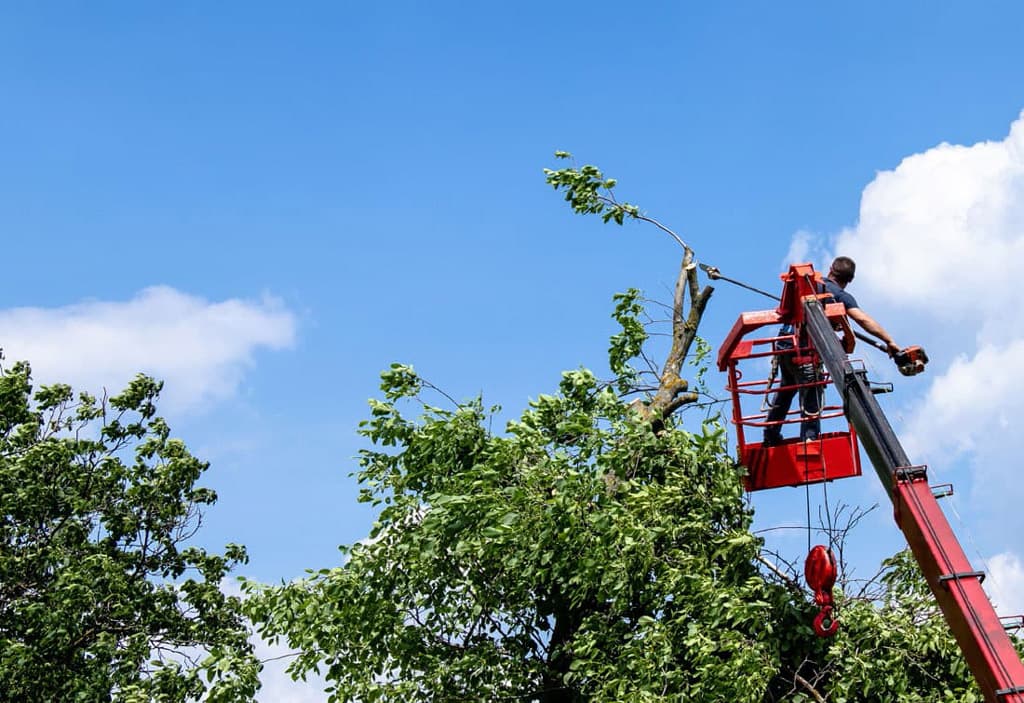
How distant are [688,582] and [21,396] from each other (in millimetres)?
14098

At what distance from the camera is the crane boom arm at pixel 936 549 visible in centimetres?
781

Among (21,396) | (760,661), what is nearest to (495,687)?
(760,661)

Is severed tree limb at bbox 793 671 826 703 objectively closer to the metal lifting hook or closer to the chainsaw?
the metal lifting hook

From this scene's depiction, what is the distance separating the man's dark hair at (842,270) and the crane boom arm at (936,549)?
202cm

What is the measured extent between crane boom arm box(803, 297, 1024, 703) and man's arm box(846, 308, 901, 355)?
67cm

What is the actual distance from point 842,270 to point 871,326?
4.46ft

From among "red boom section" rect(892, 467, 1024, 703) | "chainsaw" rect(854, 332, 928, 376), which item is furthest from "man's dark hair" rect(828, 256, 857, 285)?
"red boom section" rect(892, 467, 1024, 703)

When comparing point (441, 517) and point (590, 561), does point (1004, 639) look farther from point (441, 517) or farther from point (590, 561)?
point (441, 517)

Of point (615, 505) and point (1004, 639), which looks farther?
point (615, 505)

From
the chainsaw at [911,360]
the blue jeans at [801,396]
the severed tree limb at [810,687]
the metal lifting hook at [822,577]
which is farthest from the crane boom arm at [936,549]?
the severed tree limb at [810,687]

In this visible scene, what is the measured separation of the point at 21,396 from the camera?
2116 cm

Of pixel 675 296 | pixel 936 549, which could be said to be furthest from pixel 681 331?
pixel 936 549

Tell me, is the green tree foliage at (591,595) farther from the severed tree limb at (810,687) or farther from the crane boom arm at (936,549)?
the crane boom arm at (936,549)

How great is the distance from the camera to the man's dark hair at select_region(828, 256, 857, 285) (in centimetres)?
1195
